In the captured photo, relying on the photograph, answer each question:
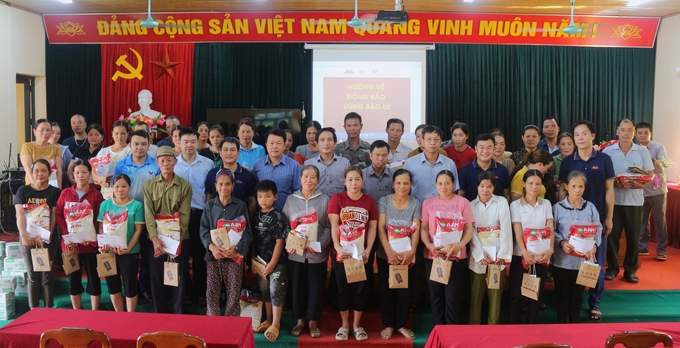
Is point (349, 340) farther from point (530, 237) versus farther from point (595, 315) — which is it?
point (595, 315)

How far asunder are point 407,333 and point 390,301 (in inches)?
9.8

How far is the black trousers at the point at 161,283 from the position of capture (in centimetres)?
359

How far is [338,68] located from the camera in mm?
7457

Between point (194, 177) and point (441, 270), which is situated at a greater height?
point (194, 177)

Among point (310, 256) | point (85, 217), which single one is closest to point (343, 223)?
point (310, 256)

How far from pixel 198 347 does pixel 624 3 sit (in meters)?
6.72

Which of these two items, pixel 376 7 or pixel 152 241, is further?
pixel 376 7

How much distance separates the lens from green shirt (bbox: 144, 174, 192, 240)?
350 centimetres

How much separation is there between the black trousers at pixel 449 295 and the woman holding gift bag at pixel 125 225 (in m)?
2.06

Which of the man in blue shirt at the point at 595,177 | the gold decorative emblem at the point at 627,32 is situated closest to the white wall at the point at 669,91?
the gold decorative emblem at the point at 627,32

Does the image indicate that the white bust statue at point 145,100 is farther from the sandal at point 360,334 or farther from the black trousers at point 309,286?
the sandal at point 360,334

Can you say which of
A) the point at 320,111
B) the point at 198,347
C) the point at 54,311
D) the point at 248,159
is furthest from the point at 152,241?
the point at 320,111

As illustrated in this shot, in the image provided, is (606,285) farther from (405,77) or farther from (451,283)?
(405,77)

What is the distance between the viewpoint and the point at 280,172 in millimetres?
3807
